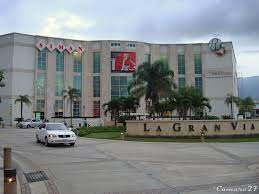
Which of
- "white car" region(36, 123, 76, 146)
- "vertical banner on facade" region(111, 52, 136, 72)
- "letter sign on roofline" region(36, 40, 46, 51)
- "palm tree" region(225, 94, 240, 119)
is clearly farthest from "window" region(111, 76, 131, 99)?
"white car" region(36, 123, 76, 146)

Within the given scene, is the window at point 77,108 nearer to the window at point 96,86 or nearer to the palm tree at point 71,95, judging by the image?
the palm tree at point 71,95

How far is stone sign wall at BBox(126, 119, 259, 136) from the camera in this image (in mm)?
30844

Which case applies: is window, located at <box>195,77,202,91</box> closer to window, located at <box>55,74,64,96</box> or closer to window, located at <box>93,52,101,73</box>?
window, located at <box>93,52,101,73</box>

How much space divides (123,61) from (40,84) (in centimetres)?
2012

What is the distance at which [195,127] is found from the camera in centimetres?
→ 3089

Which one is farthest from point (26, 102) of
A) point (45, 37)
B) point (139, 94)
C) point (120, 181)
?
point (120, 181)

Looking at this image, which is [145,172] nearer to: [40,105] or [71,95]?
[71,95]

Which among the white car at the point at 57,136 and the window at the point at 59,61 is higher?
the window at the point at 59,61

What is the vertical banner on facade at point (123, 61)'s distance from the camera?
299 ft

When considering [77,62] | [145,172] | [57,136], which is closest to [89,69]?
[77,62]

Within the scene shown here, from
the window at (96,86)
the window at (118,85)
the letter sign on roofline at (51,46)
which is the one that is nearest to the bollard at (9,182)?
the letter sign on roofline at (51,46)

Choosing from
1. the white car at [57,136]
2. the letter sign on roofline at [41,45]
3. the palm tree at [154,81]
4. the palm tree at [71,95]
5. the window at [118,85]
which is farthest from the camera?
the window at [118,85]

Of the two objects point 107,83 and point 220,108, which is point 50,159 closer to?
point 107,83

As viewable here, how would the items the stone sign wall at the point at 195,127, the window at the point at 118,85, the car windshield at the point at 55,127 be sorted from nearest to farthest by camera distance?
the car windshield at the point at 55,127 < the stone sign wall at the point at 195,127 < the window at the point at 118,85
